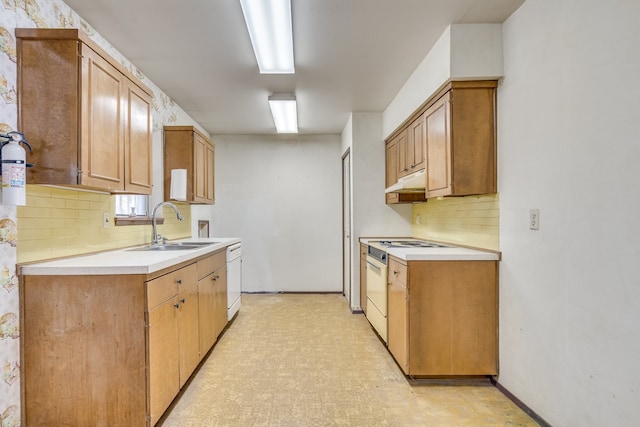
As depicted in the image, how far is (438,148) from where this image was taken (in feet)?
8.68

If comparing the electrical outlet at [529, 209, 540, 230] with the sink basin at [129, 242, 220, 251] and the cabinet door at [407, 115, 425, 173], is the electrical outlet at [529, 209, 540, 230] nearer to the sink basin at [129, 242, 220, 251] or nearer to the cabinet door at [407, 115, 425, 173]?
the cabinet door at [407, 115, 425, 173]

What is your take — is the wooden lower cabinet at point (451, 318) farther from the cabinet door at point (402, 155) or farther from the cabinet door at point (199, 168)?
the cabinet door at point (199, 168)

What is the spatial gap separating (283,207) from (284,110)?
1838 millimetres

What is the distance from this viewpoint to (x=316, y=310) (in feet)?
14.2

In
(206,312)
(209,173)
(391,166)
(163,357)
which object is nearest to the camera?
(163,357)

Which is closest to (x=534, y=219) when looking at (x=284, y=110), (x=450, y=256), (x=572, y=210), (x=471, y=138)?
(x=572, y=210)

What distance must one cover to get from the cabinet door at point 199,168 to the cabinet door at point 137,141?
3.45ft

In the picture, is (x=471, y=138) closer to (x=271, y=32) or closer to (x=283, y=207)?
(x=271, y=32)

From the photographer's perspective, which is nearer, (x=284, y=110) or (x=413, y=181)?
(x=413, y=181)

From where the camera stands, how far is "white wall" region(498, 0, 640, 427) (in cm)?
146

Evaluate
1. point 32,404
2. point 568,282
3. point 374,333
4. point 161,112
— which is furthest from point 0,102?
point 374,333

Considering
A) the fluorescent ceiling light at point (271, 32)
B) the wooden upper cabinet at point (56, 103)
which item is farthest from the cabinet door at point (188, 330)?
the fluorescent ceiling light at point (271, 32)

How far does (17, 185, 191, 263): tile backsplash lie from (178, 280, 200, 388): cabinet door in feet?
2.38

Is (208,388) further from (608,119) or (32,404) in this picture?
(608,119)
